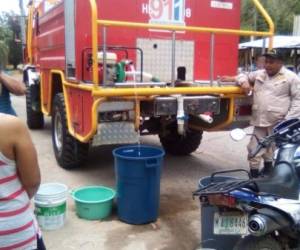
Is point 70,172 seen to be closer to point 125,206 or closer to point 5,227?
point 125,206

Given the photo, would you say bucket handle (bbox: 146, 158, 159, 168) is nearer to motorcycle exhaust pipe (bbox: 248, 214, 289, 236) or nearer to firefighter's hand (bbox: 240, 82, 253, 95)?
motorcycle exhaust pipe (bbox: 248, 214, 289, 236)

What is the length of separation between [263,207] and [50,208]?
2.05 m

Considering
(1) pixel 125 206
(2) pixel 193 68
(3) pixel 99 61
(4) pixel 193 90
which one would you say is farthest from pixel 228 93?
(1) pixel 125 206

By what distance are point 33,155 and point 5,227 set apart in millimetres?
353

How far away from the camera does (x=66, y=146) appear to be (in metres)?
5.71

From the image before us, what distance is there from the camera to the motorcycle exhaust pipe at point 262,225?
2.67 m

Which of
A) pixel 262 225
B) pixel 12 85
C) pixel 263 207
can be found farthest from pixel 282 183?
pixel 12 85

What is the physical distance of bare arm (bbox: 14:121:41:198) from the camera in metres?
1.91

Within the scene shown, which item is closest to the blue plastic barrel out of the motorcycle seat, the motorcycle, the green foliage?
the motorcycle

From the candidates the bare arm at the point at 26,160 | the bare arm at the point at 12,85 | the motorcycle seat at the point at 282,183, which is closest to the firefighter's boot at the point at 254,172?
the motorcycle seat at the point at 282,183

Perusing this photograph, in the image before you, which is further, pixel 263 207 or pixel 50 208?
pixel 50 208

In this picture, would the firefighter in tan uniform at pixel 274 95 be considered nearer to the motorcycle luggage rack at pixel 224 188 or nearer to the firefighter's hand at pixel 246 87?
the firefighter's hand at pixel 246 87

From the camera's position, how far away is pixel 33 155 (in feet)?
6.52

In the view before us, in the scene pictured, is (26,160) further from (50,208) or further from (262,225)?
(50,208)
